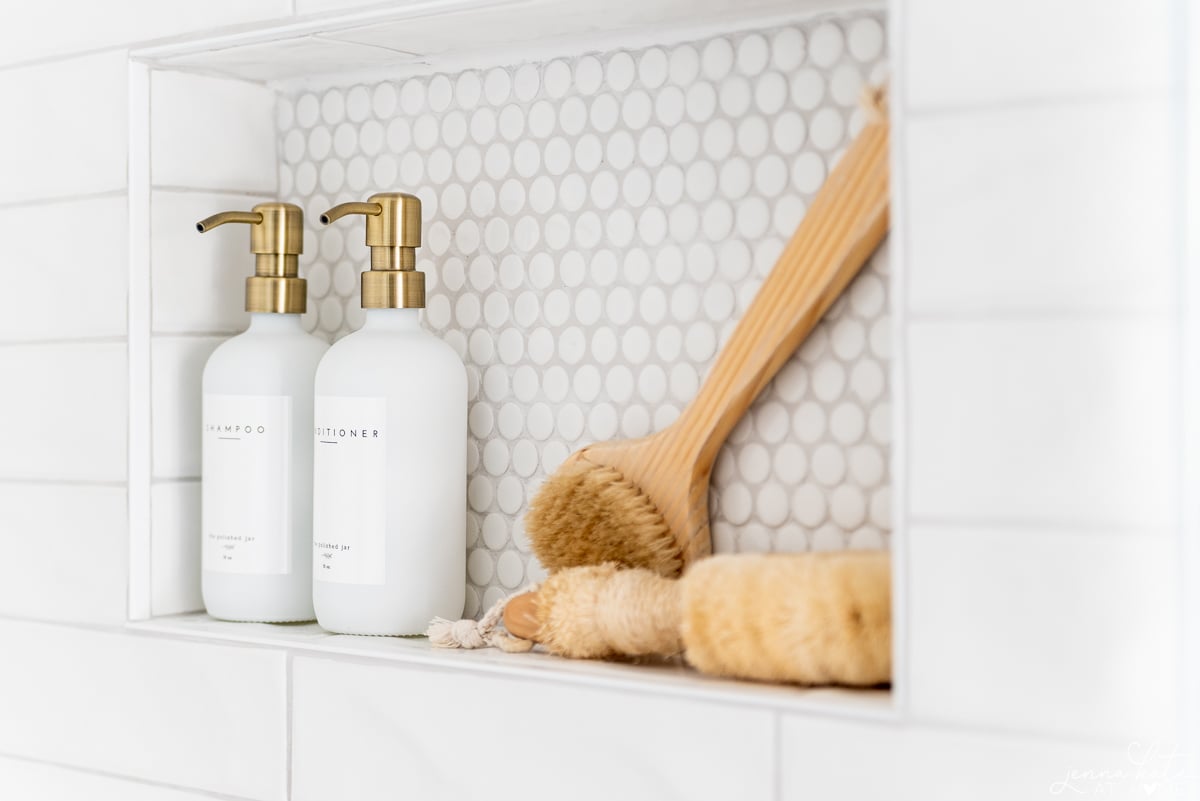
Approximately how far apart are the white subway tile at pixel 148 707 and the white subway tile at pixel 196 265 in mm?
204

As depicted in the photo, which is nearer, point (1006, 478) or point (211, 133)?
point (1006, 478)

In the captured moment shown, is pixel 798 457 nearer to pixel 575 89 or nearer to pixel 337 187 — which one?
pixel 575 89

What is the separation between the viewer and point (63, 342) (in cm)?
84

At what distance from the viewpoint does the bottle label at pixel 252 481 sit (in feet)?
2.59

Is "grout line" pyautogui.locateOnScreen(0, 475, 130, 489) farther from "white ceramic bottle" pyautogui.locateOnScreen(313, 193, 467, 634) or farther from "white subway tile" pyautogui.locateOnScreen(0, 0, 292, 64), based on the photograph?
"white subway tile" pyautogui.locateOnScreen(0, 0, 292, 64)

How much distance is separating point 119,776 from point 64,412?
23 cm

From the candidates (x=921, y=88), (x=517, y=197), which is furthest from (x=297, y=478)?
(x=921, y=88)

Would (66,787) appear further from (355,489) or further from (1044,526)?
(1044,526)

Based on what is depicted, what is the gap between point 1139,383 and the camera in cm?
51

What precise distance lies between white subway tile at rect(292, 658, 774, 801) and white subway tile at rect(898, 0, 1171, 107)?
11.2 inches

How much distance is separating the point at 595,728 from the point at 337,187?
407 mm

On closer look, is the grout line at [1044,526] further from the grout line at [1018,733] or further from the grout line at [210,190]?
the grout line at [210,190]

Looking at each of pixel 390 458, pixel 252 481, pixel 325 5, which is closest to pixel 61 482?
pixel 252 481

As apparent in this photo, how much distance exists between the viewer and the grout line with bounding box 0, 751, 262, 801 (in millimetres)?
772
